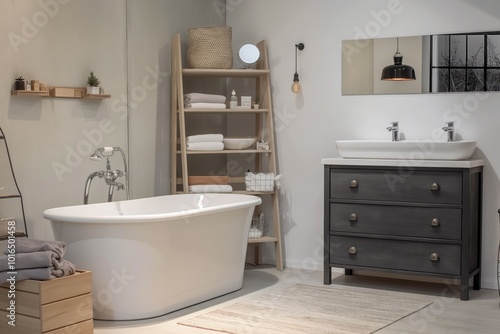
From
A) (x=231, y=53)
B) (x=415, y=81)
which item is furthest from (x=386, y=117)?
(x=231, y=53)

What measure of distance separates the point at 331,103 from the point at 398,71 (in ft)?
1.96

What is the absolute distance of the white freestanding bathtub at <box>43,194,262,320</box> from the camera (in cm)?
386

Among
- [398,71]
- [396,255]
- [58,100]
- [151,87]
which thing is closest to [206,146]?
[151,87]

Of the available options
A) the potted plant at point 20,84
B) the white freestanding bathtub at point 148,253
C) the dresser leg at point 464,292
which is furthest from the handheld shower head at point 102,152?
the dresser leg at point 464,292

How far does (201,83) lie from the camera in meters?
5.82

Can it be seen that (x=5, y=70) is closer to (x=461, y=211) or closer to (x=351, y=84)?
(x=351, y=84)

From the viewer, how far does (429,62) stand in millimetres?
5027

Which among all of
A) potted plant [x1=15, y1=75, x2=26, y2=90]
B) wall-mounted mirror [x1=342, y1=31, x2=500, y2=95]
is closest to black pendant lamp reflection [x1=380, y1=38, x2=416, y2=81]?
wall-mounted mirror [x1=342, y1=31, x2=500, y2=95]

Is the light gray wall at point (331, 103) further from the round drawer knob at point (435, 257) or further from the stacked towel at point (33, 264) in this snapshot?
the stacked towel at point (33, 264)

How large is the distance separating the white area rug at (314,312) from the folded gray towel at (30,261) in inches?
36.9

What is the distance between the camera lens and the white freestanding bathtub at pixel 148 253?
12.7 feet

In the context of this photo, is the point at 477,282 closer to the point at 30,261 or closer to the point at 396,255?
the point at 396,255

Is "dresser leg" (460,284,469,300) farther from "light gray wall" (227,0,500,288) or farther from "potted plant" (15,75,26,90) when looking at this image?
"potted plant" (15,75,26,90)

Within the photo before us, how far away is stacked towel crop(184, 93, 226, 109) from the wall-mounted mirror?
0.94 m
